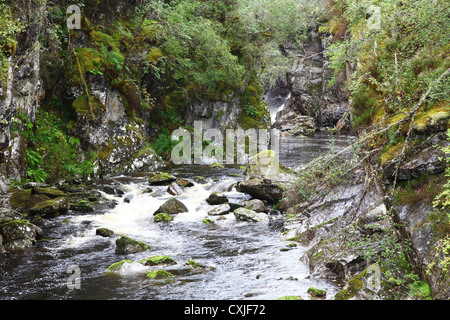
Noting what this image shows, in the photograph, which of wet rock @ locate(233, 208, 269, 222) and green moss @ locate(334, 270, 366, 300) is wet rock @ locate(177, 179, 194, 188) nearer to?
wet rock @ locate(233, 208, 269, 222)

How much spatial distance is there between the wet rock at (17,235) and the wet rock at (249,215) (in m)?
6.47

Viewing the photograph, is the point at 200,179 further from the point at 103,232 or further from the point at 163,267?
the point at 163,267

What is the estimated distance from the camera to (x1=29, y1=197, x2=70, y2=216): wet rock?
37.2ft

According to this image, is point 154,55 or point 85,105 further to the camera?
point 154,55

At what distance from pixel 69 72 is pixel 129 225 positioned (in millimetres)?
10291

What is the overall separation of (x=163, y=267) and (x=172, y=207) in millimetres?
5175

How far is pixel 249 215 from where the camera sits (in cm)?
A: 1192

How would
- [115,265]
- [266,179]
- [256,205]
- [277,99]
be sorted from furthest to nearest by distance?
1. [277,99]
2. [266,179]
3. [256,205]
4. [115,265]

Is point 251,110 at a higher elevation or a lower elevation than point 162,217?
higher

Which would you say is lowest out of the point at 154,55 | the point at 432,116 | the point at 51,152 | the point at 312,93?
the point at 51,152

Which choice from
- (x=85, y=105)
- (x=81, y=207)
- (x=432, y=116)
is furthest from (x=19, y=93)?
(x=432, y=116)

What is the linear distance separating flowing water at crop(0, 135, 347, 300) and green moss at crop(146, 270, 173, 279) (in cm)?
18

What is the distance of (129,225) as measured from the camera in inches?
452

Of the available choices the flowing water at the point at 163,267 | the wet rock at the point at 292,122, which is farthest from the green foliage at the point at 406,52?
the wet rock at the point at 292,122
